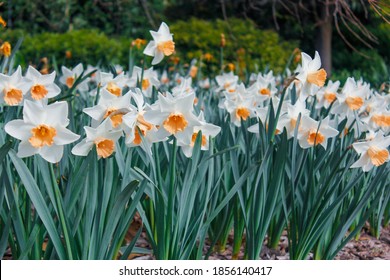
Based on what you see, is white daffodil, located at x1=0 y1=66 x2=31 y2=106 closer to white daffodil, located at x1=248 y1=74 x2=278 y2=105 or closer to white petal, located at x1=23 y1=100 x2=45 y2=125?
white petal, located at x1=23 y1=100 x2=45 y2=125

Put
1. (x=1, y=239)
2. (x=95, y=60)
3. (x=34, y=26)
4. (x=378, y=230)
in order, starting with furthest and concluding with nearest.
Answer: (x=34, y=26) → (x=95, y=60) → (x=378, y=230) → (x=1, y=239)


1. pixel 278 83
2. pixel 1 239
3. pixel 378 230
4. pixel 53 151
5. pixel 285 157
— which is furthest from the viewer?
pixel 278 83

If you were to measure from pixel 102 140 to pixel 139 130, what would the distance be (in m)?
0.10

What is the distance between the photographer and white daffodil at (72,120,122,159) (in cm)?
163

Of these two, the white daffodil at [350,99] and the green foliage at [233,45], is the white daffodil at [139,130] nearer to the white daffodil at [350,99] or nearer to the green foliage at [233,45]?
the white daffodil at [350,99]

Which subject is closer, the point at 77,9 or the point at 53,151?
the point at 53,151

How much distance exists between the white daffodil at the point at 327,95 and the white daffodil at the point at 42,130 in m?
1.48

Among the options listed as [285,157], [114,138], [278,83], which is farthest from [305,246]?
[278,83]

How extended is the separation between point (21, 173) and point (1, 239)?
0.87ft

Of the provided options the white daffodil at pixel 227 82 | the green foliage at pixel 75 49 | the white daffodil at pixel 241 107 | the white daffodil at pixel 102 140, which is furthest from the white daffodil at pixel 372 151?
the green foliage at pixel 75 49

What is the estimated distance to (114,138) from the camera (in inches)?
65.4

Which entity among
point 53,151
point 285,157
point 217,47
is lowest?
point 217,47

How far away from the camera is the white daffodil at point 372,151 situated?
2.02m
